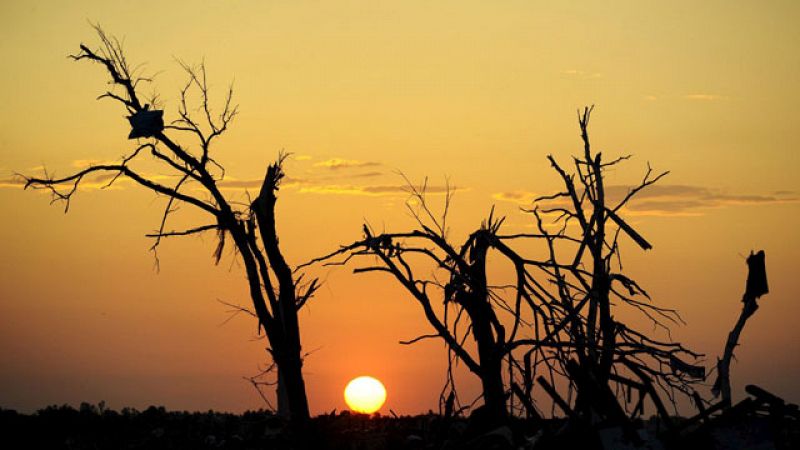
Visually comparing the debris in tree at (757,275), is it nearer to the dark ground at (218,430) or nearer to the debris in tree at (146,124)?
the dark ground at (218,430)

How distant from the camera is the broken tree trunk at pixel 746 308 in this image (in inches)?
438

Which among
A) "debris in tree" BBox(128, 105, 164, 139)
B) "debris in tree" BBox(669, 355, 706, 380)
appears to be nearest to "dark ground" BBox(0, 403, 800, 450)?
"debris in tree" BBox(669, 355, 706, 380)

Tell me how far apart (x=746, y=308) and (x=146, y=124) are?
8.62 meters

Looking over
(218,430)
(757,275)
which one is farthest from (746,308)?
(218,430)

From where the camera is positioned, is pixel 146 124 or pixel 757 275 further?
pixel 146 124

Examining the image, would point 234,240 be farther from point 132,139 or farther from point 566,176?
point 566,176

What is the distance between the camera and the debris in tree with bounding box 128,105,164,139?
14.4 m

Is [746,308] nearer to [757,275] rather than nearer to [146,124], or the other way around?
[757,275]

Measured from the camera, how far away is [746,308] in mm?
11438

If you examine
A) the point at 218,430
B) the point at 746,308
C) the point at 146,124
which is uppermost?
the point at 146,124

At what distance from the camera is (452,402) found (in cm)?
1220

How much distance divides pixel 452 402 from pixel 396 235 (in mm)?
2450

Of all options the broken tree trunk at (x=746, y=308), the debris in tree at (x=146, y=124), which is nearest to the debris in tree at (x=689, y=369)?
the broken tree trunk at (x=746, y=308)

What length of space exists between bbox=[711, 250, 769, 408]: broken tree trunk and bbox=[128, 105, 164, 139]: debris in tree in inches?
330
